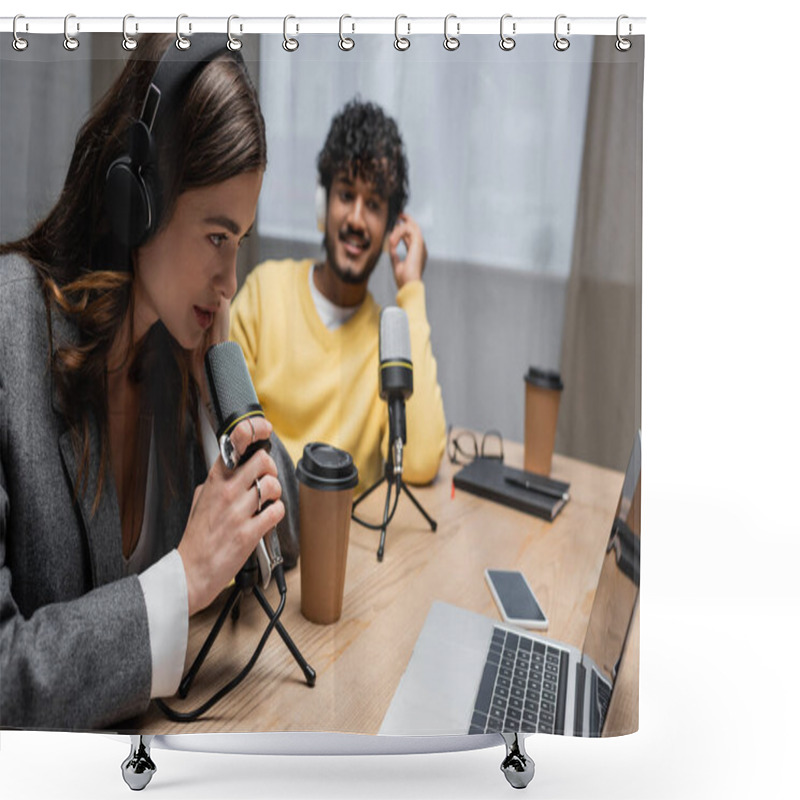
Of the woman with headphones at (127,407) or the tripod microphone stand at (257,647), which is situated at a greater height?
the woman with headphones at (127,407)

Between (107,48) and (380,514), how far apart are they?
798 mm

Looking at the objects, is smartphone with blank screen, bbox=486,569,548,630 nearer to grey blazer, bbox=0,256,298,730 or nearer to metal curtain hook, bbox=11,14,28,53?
grey blazer, bbox=0,256,298,730

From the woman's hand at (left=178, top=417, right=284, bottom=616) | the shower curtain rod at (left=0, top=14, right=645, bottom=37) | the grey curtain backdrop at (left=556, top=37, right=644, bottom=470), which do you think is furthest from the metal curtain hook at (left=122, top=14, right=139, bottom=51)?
the grey curtain backdrop at (left=556, top=37, right=644, bottom=470)

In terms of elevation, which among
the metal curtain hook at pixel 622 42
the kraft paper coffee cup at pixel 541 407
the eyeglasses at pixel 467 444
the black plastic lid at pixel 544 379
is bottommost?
the eyeglasses at pixel 467 444

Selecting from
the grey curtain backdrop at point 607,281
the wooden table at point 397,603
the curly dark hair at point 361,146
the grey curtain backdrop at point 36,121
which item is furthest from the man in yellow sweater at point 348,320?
the grey curtain backdrop at point 36,121

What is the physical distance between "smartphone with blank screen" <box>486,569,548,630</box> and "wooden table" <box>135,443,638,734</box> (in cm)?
1

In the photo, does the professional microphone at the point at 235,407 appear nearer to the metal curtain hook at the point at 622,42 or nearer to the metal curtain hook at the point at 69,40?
the metal curtain hook at the point at 69,40

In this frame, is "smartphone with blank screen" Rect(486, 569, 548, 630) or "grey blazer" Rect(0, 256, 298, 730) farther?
"smartphone with blank screen" Rect(486, 569, 548, 630)

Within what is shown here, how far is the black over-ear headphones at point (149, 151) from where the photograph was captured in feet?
3.90

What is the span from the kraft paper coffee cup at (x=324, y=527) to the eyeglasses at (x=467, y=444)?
15 centimetres

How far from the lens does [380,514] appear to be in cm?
129

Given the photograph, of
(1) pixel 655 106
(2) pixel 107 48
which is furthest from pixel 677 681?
(2) pixel 107 48

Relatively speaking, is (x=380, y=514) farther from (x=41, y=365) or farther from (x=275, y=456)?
(x=41, y=365)

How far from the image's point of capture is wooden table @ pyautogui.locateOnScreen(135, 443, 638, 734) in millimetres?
1254
